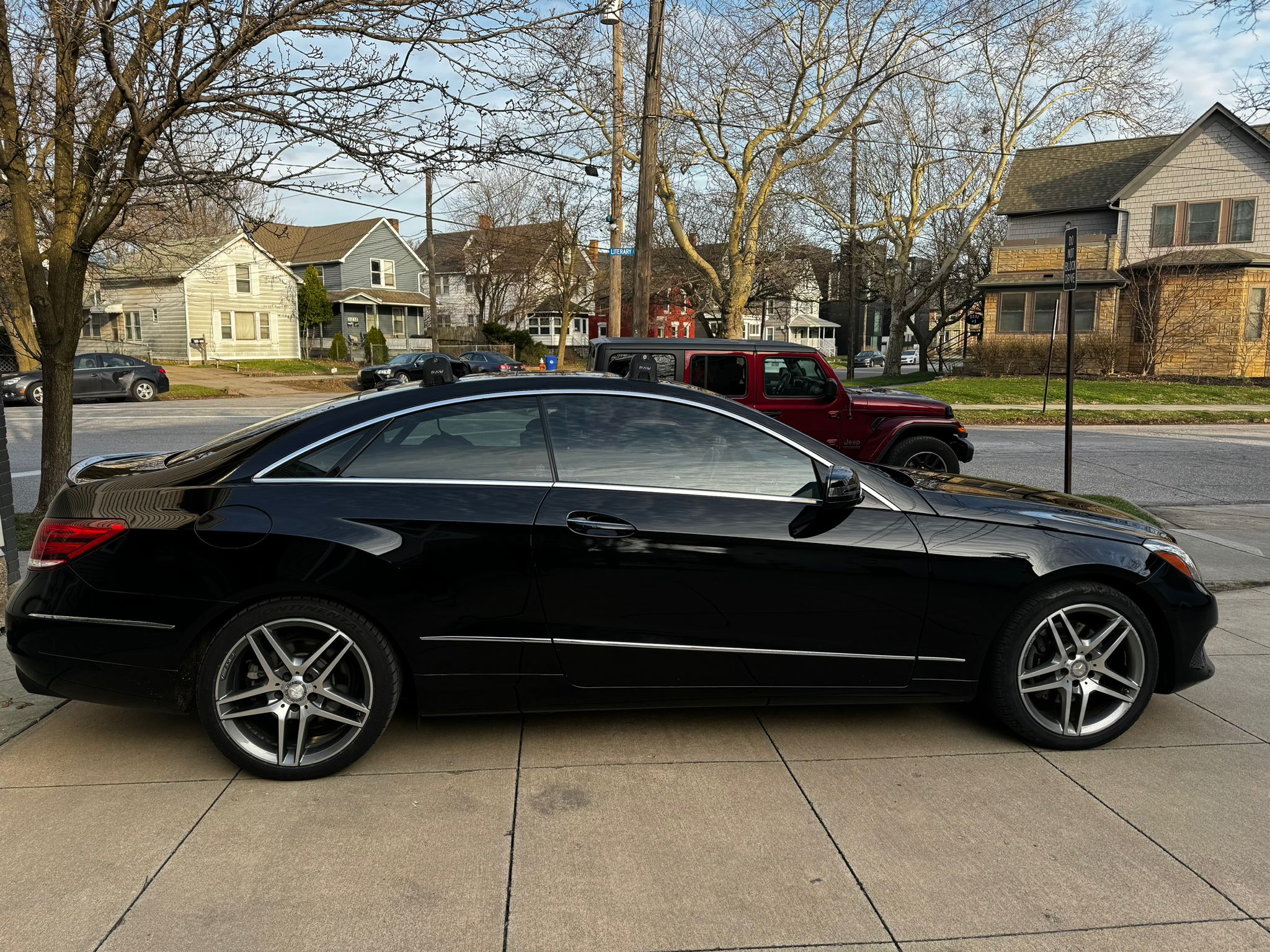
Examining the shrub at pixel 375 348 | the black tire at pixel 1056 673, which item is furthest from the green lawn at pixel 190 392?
the black tire at pixel 1056 673

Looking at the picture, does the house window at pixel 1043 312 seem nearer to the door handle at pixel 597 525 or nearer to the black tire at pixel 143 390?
the black tire at pixel 143 390

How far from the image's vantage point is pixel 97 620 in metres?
3.43

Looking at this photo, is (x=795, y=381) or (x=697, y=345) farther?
(x=795, y=381)

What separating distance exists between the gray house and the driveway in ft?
157

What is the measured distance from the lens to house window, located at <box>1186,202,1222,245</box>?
32.4 m

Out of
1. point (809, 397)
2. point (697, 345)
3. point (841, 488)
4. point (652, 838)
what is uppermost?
point (697, 345)

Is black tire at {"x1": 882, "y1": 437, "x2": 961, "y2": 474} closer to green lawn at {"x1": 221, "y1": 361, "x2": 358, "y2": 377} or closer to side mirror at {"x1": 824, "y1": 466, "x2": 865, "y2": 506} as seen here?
side mirror at {"x1": 824, "y1": 466, "x2": 865, "y2": 506}

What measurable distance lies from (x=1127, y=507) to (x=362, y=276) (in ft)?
162

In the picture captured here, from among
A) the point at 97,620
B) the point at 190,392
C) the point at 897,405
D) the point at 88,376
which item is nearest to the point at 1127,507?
the point at 897,405

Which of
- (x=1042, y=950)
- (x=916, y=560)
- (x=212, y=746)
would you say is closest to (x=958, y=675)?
(x=916, y=560)

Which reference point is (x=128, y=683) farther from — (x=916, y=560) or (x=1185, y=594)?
(x=1185, y=594)

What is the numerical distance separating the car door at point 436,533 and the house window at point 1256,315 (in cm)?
3560

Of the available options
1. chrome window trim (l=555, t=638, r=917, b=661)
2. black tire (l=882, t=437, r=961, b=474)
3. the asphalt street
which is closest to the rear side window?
black tire (l=882, t=437, r=961, b=474)

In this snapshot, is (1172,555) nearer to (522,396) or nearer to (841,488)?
(841,488)
